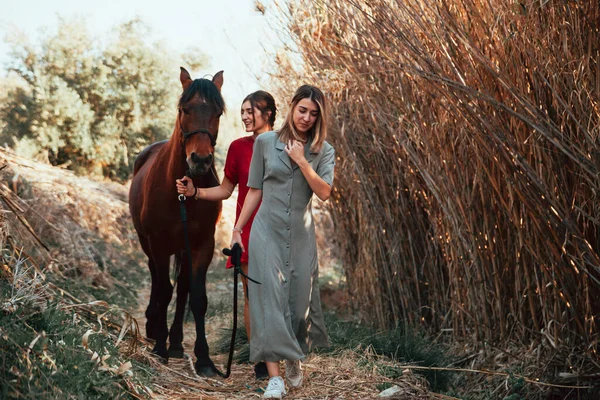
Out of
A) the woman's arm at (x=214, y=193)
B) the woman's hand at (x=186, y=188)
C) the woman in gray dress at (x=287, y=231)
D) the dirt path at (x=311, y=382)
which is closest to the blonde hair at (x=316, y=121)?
the woman in gray dress at (x=287, y=231)

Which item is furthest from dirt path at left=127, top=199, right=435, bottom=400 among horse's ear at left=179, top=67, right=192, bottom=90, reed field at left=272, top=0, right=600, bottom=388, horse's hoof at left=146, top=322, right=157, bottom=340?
horse's ear at left=179, top=67, right=192, bottom=90

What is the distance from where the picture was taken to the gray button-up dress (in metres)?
3.56

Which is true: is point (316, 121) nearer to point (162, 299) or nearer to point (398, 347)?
point (398, 347)

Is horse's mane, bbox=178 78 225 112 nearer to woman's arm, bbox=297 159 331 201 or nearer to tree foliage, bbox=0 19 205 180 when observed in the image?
woman's arm, bbox=297 159 331 201

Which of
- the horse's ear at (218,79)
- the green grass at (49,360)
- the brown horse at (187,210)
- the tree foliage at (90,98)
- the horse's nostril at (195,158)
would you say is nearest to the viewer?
the green grass at (49,360)

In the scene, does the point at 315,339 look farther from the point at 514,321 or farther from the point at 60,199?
→ the point at 60,199

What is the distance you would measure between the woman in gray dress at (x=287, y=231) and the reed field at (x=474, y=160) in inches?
22.2

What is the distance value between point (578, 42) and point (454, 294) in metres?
2.02

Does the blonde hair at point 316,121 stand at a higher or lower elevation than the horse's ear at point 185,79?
lower

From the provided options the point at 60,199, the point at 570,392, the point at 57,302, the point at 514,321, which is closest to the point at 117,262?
the point at 60,199

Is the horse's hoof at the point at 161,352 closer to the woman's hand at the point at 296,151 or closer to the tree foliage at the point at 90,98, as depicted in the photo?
the woman's hand at the point at 296,151

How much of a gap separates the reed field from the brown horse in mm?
920

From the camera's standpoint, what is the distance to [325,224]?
29.0 ft

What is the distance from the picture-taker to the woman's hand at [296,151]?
3512mm
